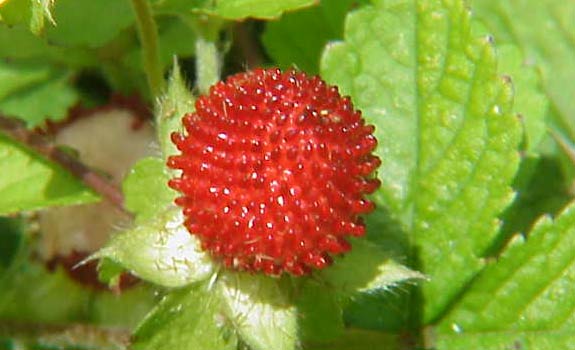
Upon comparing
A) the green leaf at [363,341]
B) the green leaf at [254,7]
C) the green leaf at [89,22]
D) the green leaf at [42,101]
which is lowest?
the green leaf at [42,101]

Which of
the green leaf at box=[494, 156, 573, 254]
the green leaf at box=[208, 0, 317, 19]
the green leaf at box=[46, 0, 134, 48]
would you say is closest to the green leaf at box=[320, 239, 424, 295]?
the green leaf at box=[208, 0, 317, 19]

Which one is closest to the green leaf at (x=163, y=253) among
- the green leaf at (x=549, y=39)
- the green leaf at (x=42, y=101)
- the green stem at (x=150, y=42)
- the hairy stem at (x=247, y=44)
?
the green stem at (x=150, y=42)

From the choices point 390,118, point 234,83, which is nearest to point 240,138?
point 234,83

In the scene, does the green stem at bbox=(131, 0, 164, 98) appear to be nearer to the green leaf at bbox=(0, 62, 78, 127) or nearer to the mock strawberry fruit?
the mock strawberry fruit

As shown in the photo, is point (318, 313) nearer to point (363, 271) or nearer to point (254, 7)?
point (363, 271)

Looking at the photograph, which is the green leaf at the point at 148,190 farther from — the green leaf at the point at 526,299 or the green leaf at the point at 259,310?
the green leaf at the point at 526,299

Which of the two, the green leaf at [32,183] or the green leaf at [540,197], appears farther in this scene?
the green leaf at [540,197]
